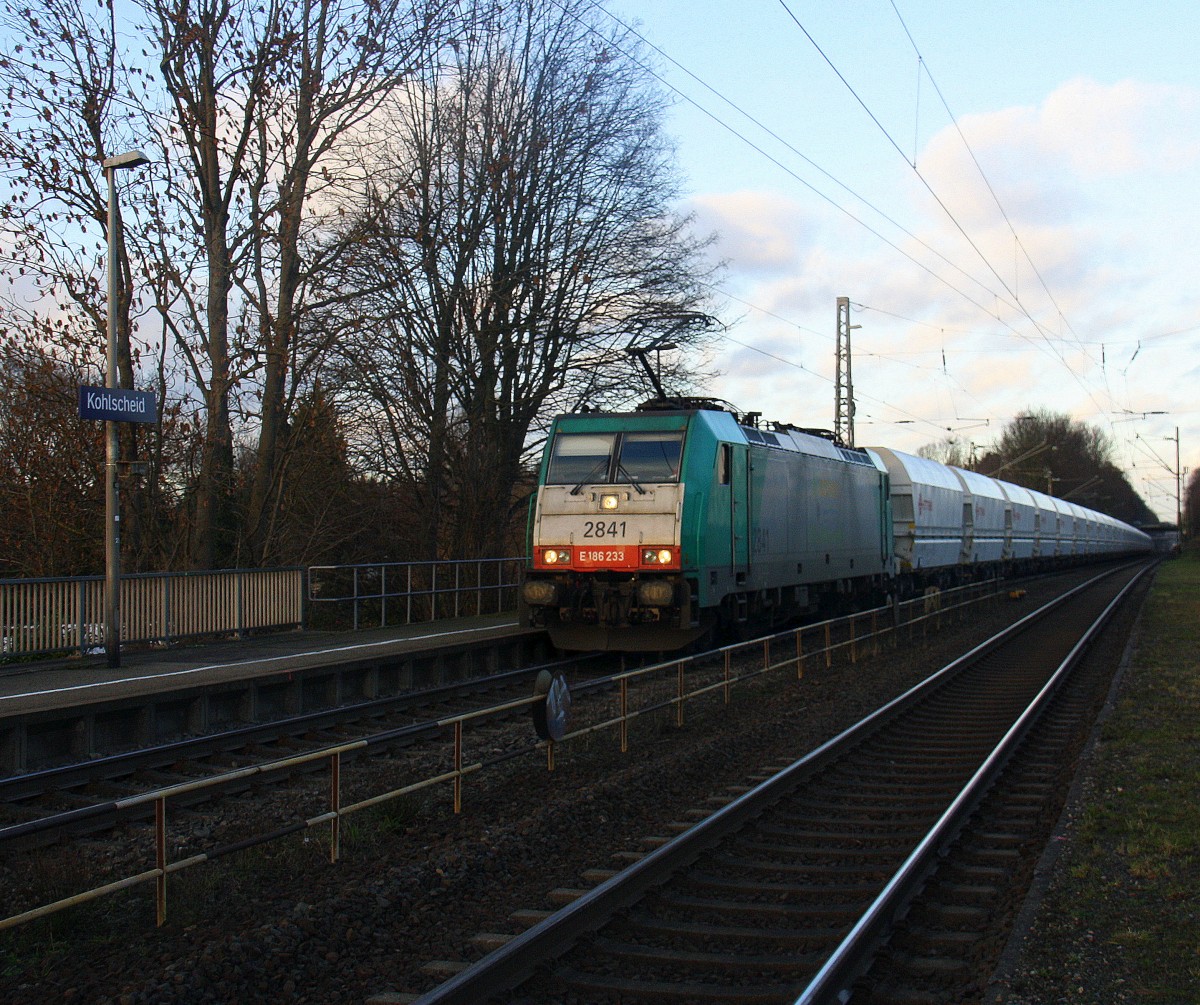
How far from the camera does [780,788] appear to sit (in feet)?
28.1

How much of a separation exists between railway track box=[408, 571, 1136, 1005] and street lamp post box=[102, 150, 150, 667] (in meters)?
8.67

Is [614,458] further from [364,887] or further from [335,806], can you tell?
[364,887]

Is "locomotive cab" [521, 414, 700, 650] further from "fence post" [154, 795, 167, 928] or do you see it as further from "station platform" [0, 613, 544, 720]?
"fence post" [154, 795, 167, 928]

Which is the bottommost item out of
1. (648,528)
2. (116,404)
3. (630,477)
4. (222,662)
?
(222,662)

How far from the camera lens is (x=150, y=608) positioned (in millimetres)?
15375

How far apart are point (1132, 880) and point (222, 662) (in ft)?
35.6

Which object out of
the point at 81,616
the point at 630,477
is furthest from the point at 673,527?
the point at 81,616

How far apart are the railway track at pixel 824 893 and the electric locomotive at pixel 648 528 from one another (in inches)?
176

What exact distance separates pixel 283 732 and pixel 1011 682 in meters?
9.60

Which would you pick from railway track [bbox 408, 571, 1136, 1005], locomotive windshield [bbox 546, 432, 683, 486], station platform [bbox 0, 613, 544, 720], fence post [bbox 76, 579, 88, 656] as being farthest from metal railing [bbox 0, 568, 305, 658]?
railway track [bbox 408, 571, 1136, 1005]

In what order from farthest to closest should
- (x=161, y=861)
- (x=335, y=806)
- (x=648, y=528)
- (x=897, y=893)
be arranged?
(x=648, y=528), (x=335, y=806), (x=897, y=893), (x=161, y=861)

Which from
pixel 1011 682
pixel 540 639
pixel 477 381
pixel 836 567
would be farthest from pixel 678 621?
pixel 477 381

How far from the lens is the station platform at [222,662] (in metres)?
11.3

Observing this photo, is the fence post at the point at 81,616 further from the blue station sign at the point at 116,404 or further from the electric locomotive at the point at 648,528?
the electric locomotive at the point at 648,528
